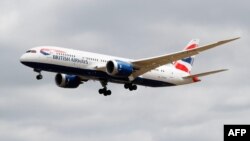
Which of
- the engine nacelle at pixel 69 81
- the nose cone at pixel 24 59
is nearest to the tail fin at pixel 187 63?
the engine nacelle at pixel 69 81

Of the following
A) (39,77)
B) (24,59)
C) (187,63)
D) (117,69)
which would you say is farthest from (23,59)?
(187,63)

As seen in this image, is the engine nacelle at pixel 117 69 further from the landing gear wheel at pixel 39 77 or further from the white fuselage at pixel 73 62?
the landing gear wheel at pixel 39 77

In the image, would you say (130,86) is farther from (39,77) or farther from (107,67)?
(39,77)

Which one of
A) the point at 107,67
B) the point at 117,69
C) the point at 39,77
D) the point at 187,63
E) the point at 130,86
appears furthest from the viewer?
the point at 187,63

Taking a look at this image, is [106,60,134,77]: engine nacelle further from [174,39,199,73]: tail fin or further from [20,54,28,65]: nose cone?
[174,39,199,73]: tail fin

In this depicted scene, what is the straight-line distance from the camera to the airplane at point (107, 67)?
89375mm

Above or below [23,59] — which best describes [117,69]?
below

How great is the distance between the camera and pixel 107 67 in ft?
301

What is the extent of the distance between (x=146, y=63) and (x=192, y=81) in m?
9.81

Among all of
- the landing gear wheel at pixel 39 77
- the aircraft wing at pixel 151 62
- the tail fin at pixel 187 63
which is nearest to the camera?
the landing gear wheel at pixel 39 77

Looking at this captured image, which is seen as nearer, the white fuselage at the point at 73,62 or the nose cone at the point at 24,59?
the white fuselage at the point at 73,62

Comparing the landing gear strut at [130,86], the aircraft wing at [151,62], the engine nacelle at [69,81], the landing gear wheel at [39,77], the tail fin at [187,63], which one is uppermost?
the tail fin at [187,63]

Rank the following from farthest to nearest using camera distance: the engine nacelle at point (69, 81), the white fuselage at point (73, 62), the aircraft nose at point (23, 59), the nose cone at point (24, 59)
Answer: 1. the engine nacelle at point (69, 81)
2. the aircraft nose at point (23, 59)
3. the nose cone at point (24, 59)
4. the white fuselage at point (73, 62)

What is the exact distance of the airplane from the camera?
89375 millimetres
